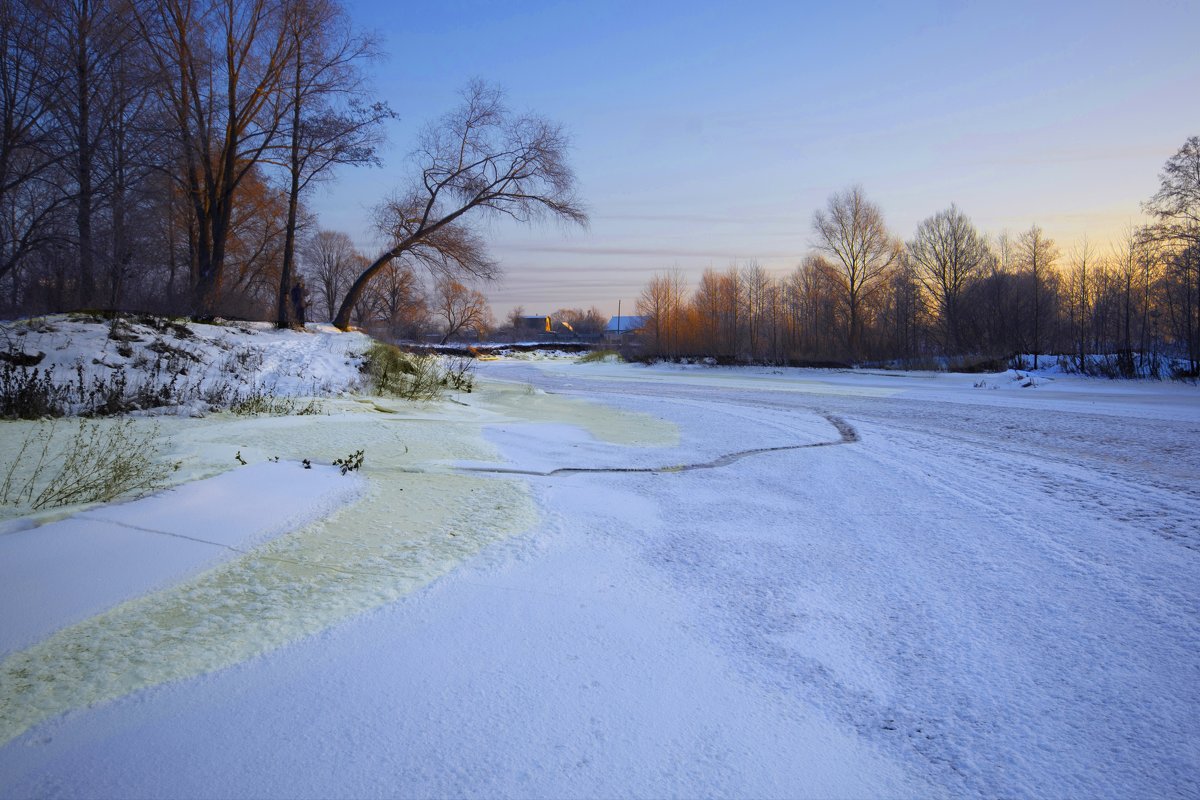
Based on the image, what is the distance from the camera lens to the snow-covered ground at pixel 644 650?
2.14 meters

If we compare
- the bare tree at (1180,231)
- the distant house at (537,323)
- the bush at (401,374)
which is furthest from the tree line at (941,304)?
the distant house at (537,323)

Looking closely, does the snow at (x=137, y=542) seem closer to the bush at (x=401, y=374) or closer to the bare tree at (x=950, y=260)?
the bush at (x=401, y=374)

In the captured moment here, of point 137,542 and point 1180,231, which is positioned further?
point 1180,231

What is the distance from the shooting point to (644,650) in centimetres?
296

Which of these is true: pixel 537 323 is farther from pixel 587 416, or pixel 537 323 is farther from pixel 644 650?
pixel 644 650

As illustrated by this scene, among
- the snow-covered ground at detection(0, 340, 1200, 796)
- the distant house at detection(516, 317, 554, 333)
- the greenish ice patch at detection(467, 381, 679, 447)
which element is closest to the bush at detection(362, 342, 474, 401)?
the greenish ice patch at detection(467, 381, 679, 447)

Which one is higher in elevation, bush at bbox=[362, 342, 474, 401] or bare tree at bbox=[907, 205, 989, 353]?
bare tree at bbox=[907, 205, 989, 353]

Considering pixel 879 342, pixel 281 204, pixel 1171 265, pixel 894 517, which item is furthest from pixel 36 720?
pixel 879 342

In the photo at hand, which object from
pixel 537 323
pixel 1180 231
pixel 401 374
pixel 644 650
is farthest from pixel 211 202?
pixel 537 323

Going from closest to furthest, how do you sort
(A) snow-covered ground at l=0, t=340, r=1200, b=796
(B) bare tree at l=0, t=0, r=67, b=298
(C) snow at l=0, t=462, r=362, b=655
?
(A) snow-covered ground at l=0, t=340, r=1200, b=796, (C) snow at l=0, t=462, r=362, b=655, (B) bare tree at l=0, t=0, r=67, b=298

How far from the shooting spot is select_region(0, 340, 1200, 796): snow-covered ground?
2.14 m

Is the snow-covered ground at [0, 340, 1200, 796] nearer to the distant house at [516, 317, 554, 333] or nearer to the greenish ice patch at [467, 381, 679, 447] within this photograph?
the greenish ice patch at [467, 381, 679, 447]

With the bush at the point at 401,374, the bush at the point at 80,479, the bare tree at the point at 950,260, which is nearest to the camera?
the bush at the point at 80,479

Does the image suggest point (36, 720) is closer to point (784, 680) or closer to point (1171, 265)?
point (784, 680)
